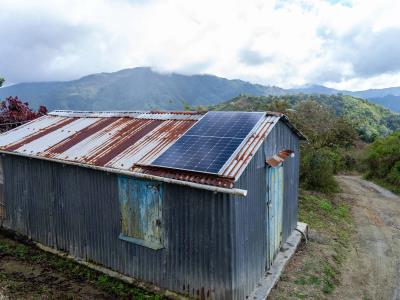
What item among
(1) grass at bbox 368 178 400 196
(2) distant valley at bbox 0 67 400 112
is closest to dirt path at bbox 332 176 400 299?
(1) grass at bbox 368 178 400 196

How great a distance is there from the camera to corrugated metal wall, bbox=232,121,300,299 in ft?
23.8

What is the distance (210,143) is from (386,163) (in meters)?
19.2

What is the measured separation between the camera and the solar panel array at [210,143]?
7.32m

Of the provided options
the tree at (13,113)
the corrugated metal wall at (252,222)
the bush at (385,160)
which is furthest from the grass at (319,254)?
the tree at (13,113)

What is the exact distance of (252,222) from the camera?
26.1 ft

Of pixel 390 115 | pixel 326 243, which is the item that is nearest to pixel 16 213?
pixel 326 243

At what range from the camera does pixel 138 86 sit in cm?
15350

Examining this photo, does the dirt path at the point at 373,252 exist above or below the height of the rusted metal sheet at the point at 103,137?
below

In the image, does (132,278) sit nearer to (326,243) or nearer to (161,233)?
(161,233)

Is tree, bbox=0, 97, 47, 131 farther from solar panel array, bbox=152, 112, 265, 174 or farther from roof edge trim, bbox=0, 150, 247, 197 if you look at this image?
solar panel array, bbox=152, 112, 265, 174

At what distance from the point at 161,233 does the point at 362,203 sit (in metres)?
13.5

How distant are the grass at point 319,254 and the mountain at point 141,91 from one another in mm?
118023

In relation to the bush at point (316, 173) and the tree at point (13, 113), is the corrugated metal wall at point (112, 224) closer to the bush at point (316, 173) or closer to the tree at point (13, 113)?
the tree at point (13, 113)

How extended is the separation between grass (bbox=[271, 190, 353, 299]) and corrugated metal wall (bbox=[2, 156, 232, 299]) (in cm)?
227
